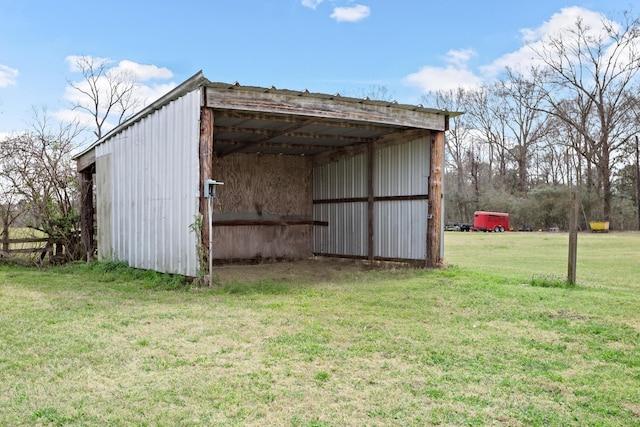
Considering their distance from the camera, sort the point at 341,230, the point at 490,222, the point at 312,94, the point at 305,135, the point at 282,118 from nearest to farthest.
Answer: the point at 312,94 < the point at 282,118 < the point at 305,135 < the point at 341,230 < the point at 490,222

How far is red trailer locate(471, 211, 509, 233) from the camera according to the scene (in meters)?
33.9

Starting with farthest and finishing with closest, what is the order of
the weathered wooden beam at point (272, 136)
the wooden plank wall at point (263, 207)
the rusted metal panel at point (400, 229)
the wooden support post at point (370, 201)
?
1. the wooden plank wall at point (263, 207)
2. the wooden support post at point (370, 201)
3. the rusted metal panel at point (400, 229)
4. the weathered wooden beam at point (272, 136)

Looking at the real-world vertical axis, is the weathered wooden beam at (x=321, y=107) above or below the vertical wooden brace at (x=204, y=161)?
above

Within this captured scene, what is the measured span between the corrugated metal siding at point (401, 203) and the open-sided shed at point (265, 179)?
1.2 inches

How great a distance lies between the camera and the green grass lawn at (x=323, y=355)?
339 centimetres

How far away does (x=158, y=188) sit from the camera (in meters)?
9.96

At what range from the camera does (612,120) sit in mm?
34875

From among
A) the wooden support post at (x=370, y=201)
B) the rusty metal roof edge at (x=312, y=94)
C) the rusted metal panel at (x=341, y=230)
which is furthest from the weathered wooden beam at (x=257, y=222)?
the rusty metal roof edge at (x=312, y=94)

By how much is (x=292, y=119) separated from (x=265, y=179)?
15.2 ft

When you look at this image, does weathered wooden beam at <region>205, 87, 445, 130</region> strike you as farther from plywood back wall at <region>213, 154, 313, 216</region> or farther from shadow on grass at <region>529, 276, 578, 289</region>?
plywood back wall at <region>213, 154, 313, 216</region>

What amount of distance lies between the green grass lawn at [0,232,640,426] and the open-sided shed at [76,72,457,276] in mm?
1988

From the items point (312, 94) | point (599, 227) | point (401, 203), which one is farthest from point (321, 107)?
point (599, 227)

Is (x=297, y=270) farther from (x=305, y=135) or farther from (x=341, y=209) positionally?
(x=305, y=135)

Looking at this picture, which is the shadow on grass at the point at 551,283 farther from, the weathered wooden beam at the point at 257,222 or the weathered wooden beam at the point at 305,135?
the weathered wooden beam at the point at 257,222
